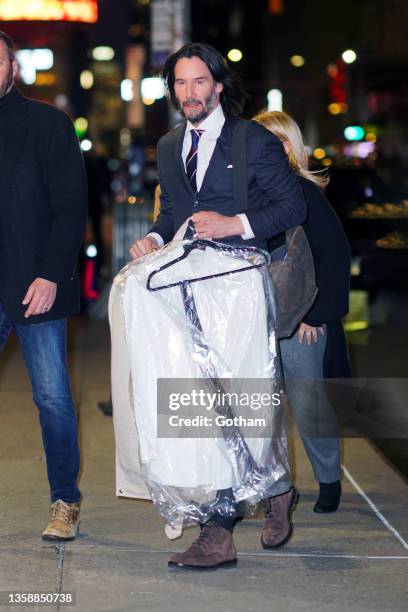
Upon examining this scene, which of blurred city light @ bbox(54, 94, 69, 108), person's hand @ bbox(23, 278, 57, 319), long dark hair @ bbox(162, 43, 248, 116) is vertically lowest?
blurred city light @ bbox(54, 94, 69, 108)

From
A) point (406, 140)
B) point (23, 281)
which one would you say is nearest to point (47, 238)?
point (23, 281)

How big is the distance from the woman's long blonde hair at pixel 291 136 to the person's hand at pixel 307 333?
655mm

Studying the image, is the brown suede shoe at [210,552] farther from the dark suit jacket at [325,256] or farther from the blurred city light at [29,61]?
the blurred city light at [29,61]

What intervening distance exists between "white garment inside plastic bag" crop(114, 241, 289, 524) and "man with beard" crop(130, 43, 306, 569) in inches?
4.2

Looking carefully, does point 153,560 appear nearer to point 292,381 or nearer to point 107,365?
point 292,381

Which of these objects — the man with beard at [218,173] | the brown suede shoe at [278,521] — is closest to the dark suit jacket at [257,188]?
the man with beard at [218,173]

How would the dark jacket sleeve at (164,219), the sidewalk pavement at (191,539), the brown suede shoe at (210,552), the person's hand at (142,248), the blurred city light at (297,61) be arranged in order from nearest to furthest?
1. the sidewalk pavement at (191,539)
2. the brown suede shoe at (210,552)
3. the person's hand at (142,248)
4. the dark jacket sleeve at (164,219)
5. the blurred city light at (297,61)

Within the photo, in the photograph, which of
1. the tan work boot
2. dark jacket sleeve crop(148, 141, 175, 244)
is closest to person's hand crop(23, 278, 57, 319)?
dark jacket sleeve crop(148, 141, 175, 244)

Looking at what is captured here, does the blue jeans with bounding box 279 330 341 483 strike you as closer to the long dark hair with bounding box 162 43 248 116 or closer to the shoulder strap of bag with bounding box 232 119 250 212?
the shoulder strap of bag with bounding box 232 119 250 212

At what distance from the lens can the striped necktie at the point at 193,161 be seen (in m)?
4.91

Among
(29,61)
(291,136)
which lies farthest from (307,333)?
(29,61)

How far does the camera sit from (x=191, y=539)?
5.29m

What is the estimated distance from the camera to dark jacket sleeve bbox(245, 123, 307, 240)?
189 inches

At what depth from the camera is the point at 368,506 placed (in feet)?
19.3
